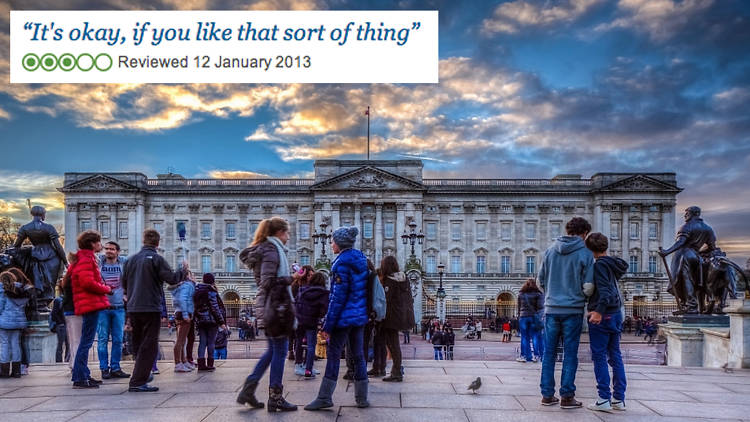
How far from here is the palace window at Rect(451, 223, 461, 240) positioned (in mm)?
59000

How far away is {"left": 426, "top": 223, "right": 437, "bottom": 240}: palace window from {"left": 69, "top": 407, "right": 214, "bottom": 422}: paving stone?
52268 mm

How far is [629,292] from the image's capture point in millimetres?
57062

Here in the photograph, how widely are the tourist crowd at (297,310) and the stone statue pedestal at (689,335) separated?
211 inches

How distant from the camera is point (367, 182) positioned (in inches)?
2290

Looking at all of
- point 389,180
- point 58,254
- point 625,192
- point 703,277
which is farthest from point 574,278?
point 625,192

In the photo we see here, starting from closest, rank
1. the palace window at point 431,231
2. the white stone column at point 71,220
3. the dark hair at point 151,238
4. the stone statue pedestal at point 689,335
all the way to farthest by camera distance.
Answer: the dark hair at point 151,238 < the stone statue pedestal at point 689,335 < the white stone column at point 71,220 < the palace window at point 431,231

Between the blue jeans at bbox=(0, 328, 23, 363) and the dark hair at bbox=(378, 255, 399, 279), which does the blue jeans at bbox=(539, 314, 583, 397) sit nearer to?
the dark hair at bbox=(378, 255, 399, 279)

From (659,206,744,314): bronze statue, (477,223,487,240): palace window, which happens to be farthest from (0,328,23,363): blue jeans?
(477,223,487,240): palace window

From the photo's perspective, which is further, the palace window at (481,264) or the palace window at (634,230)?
the palace window at (481,264)

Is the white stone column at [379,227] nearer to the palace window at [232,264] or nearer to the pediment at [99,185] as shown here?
the palace window at [232,264]

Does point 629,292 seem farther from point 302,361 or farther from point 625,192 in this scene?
point 302,361

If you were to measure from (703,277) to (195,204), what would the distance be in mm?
52489

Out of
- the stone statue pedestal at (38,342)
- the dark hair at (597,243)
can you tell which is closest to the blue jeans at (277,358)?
the dark hair at (597,243)

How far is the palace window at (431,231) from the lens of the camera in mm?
58844
